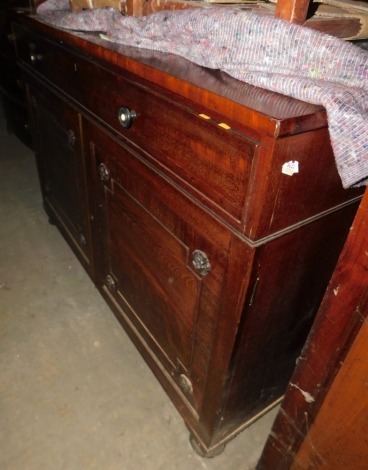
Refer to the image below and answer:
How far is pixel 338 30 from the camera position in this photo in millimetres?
602

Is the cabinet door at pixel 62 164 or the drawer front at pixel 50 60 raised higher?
the drawer front at pixel 50 60

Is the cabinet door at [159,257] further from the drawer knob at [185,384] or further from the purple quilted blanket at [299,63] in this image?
the purple quilted blanket at [299,63]

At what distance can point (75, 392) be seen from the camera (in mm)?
1069

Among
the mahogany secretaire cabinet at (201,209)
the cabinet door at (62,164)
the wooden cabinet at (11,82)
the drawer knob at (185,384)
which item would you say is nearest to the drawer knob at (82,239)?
the cabinet door at (62,164)

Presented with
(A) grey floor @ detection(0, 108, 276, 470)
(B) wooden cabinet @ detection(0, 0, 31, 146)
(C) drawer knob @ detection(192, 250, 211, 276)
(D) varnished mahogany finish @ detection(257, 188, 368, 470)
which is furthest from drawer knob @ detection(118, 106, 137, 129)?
(B) wooden cabinet @ detection(0, 0, 31, 146)

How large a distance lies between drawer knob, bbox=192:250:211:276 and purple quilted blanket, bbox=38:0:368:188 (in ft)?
0.86

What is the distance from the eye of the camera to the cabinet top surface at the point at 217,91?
0.43 m

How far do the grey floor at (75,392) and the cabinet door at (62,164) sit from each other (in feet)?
0.65

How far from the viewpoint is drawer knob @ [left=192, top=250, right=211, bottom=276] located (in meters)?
0.63

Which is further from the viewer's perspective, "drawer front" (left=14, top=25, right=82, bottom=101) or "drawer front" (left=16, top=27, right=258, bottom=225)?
"drawer front" (left=14, top=25, right=82, bottom=101)

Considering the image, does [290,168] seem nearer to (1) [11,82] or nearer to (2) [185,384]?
(2) [185,384]

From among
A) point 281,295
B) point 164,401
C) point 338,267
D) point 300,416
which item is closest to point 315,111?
point 338,267

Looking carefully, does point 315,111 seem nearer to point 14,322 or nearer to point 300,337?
point 300,337

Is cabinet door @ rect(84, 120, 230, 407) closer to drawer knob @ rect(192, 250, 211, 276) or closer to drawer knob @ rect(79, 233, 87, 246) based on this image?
drawer knob @ rect(192, 250, 211, 276)
